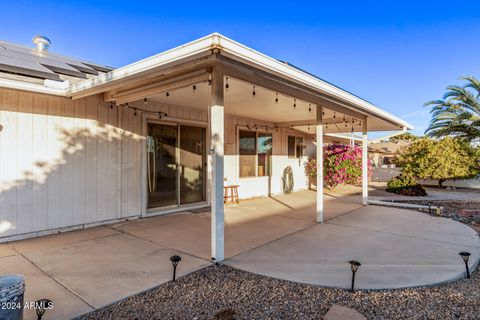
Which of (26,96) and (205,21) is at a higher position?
(205,21)

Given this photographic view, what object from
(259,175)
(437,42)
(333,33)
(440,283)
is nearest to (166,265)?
(440,283)

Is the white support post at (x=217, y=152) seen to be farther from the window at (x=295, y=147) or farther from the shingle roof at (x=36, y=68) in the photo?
the window at (x=295, y=147)

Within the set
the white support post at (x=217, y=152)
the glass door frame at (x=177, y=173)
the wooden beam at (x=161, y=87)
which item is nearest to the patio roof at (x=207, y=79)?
the wooden beam at (x=161, y=87)

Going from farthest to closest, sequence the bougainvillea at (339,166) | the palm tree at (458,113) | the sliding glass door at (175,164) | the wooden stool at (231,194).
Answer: the bougainvillea at (339,166) → the palm tree at (458,113) → the wooden stool at (231,194) → the sliding glass door at (175,164)

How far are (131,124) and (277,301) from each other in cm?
470

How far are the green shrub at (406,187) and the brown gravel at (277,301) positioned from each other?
7797 millimetres

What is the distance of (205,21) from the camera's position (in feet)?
33.0

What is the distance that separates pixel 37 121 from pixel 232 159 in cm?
482

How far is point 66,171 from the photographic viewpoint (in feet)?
15.7

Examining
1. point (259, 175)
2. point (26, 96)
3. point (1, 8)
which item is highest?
point (1, 8)

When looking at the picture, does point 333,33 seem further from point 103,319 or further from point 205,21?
point 103,319

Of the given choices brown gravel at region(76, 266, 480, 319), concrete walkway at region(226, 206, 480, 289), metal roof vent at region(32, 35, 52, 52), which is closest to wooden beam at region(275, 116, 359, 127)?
concrete walkway at region(226, 206, 480, 289)

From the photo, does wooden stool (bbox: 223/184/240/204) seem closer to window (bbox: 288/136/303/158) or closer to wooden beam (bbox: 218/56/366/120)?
window (bbox: 288/136/303/158)

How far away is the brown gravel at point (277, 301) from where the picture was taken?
7.49 ft
